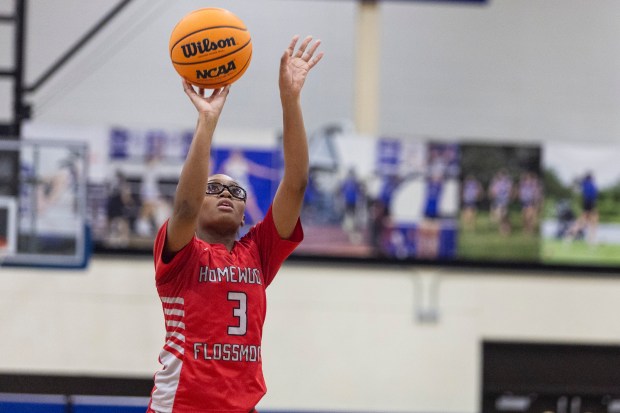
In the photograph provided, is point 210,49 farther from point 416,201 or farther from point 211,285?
point 416,201

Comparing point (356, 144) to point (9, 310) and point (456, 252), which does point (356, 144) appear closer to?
point (456, 252)

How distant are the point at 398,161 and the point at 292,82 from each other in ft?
22.0

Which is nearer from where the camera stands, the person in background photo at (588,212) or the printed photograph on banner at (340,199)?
the printed photograph on banner at (340,199)

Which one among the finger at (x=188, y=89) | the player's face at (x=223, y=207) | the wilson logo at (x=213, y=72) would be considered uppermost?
the wilson logo at (x=213, y=72)

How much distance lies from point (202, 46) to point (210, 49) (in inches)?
1.4

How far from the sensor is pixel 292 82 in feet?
13.1

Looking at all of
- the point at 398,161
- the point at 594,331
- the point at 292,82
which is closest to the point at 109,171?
the point at 398,161

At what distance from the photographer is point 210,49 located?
159 inches

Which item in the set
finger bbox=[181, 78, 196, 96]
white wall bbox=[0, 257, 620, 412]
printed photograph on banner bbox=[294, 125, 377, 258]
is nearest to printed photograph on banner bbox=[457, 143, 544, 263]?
white wall bbox=[0, 257, 620, 412]

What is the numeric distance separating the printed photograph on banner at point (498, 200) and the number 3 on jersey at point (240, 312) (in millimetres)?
7048

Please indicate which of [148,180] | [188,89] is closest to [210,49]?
[188,89]

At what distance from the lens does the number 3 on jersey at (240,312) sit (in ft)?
12.4

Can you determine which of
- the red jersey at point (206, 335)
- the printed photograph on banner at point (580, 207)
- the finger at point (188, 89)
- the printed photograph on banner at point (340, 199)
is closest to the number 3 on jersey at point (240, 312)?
the red jersey at point (206, 335)

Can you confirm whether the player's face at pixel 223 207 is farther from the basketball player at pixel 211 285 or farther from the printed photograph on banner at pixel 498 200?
the printed photograph on banner at pixel 498 200
